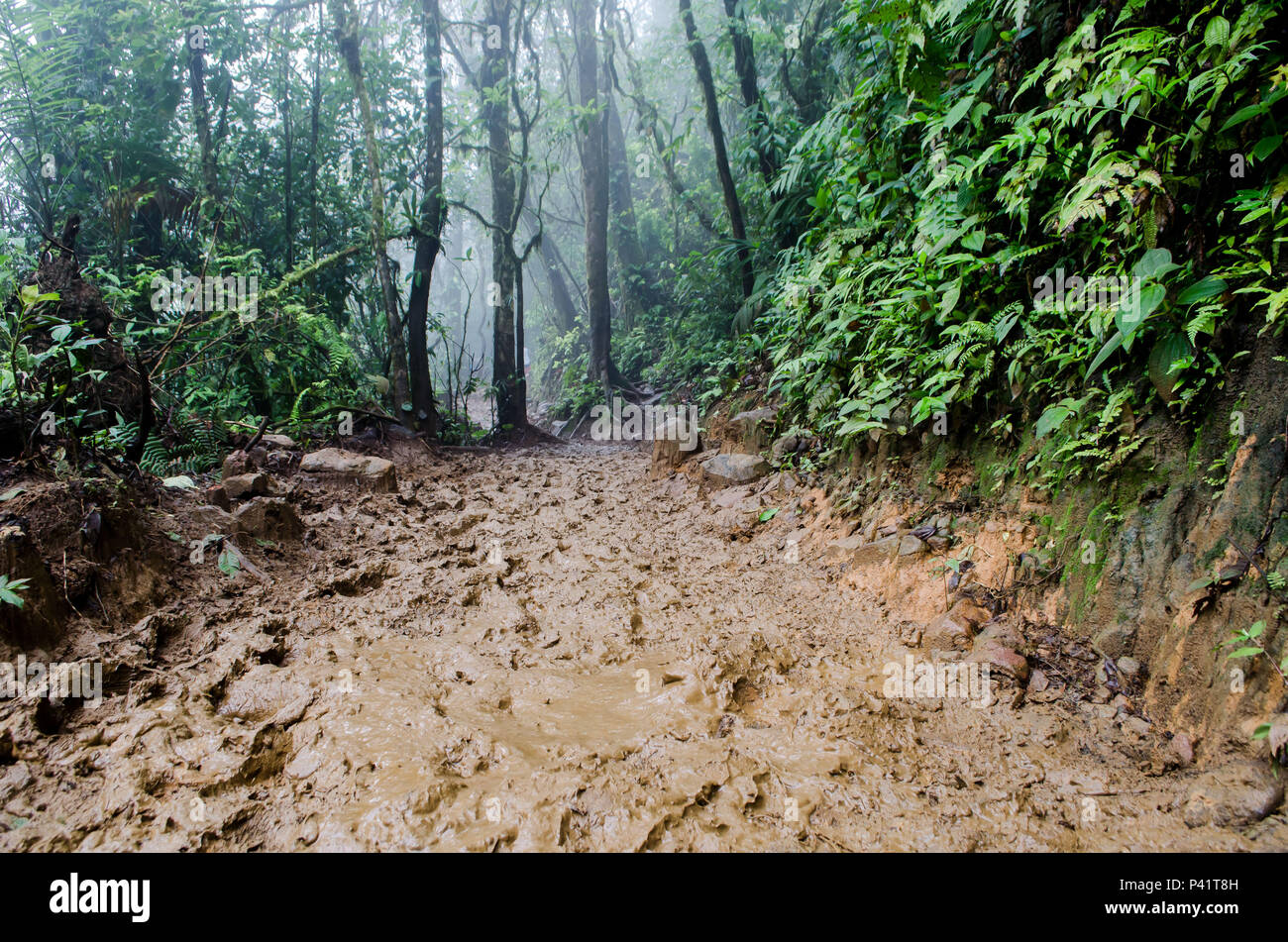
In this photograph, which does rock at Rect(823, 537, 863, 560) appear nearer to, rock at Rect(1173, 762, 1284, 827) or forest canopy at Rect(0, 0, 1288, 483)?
forest canopy at Rect(0, 0, 1288, 483)

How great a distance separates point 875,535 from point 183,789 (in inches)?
134

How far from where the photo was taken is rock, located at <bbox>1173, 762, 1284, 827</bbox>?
5.02 feet

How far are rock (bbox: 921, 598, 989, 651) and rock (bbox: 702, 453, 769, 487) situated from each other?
2.69 m

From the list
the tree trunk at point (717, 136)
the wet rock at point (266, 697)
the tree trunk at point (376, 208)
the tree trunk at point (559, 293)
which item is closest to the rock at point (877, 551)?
the wet rock at point (266, 697)

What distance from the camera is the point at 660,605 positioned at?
349 centimetres

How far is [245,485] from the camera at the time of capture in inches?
163

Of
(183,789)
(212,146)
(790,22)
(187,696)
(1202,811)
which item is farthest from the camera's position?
(790,22)

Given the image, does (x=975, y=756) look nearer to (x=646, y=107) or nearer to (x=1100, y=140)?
(x=1100, y=140)

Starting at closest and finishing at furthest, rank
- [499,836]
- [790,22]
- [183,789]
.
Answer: [499,836] < [183,789] < [790,22]

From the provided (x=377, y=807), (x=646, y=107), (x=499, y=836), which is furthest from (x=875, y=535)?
(x=646, y=107)

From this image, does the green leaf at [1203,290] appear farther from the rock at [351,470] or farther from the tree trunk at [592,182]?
the tree trunk at [592,182]

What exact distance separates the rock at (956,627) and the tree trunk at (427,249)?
7.45 metres

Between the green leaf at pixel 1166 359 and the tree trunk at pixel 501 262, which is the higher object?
the tree trunk at pixel 501 262

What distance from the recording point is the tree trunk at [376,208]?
24.7 feet
